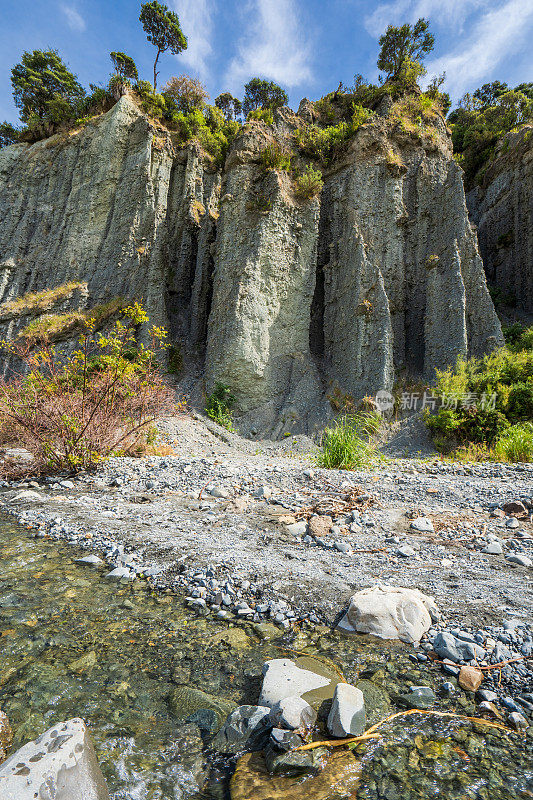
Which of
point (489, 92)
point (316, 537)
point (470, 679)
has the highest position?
point (489, 92)

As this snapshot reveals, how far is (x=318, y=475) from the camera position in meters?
7.09

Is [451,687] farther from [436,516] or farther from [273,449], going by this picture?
[273,449]

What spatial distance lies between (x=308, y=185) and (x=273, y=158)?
2169mm

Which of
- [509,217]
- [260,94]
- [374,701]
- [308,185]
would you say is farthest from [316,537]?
[260,94]

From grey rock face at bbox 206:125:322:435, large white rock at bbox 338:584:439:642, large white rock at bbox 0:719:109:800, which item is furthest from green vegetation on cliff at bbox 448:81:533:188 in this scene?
large white rock at bbox 0:719:109:800

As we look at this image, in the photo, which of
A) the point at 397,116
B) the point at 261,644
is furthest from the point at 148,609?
the point at 397,116

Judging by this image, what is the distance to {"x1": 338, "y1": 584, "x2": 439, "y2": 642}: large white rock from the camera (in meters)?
2.73

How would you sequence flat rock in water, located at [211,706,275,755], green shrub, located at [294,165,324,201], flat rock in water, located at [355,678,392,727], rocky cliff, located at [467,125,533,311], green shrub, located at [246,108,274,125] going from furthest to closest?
rocky cliff, located at [467,125,533,311] < green shrub, located at [246,108,274,125] < green shrub, located at [294,165,324,201] < flat rock in water, located at [355,678,392,727] < flat rock in water, located at [211,706,275,755]

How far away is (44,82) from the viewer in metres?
24.6

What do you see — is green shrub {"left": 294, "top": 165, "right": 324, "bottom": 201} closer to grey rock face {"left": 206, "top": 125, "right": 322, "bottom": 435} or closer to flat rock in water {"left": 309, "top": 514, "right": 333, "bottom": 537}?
grey rock face {"left": 206, "top": 125, "right": 322, "bottom": 435}

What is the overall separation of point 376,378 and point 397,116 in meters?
14.7

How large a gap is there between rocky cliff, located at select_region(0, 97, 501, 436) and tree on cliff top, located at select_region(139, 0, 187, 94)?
281 inches

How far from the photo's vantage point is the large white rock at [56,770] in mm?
1430

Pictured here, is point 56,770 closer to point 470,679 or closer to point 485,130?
point 470,679
